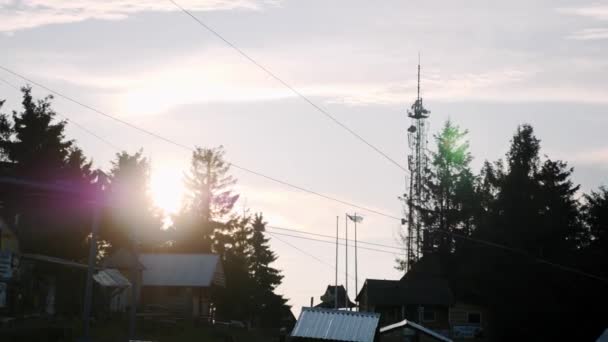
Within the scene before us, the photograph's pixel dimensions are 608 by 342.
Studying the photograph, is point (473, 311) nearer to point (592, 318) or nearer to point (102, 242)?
point (592, 318)

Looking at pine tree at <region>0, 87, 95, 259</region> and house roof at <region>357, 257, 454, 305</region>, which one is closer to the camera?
pine tree at <region>0, 87, 95, 259</region>

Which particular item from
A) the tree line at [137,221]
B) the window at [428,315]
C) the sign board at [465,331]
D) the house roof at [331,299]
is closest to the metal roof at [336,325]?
the tree line at [137,221]

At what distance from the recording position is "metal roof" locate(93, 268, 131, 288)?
188ft

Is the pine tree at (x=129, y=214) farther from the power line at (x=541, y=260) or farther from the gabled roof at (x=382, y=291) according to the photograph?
the power line at (x=541, y=260)

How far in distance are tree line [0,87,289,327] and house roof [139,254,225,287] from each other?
302 centimetres

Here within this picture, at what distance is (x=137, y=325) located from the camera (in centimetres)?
5038

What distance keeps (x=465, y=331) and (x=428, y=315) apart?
356 cm

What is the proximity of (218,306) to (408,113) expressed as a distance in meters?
28.6

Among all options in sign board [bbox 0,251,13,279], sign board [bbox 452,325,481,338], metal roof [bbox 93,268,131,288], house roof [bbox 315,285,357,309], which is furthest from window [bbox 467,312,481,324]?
sign board [bbox 0,251,13,279]

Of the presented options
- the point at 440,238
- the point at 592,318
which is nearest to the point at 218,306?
the point at 440,238

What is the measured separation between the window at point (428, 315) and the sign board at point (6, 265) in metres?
40.7

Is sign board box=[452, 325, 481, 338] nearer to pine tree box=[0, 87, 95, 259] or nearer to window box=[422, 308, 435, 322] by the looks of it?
window box=[422, 308, 435, 322]

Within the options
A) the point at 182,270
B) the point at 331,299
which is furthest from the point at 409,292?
the point at 182,270

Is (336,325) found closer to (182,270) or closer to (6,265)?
(6,265)
